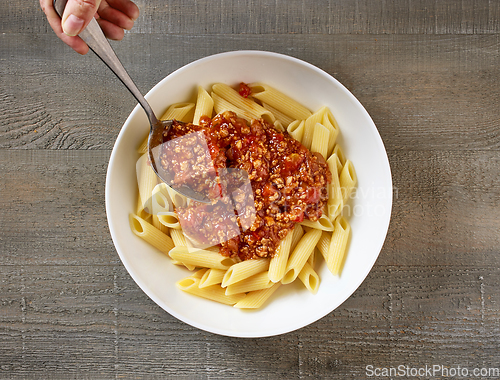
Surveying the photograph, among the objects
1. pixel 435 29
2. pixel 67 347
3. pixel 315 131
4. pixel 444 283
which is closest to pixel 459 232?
pixel 444 283

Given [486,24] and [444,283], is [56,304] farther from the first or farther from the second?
[486,24]

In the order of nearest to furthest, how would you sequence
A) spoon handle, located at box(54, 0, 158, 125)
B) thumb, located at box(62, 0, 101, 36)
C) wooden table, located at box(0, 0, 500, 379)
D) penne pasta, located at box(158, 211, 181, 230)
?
thumb, located at box(62, 0, 101, 36)
spoon handle, located at box(54, 0, 158, 125)
penne pasta, located at box(158, 211, 181, 230)
wooden table, located at box(0, 0, 500, 379)

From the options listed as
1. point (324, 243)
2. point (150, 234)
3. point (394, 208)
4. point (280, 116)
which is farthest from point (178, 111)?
point (394, 208)

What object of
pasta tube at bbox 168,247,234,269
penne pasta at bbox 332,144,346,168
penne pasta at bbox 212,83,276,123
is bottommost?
pasta tube at bbox 168,247,234,269

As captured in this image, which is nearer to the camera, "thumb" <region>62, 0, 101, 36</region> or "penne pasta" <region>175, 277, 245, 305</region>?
"thumb" <region>62, 0, 101, 36</region>

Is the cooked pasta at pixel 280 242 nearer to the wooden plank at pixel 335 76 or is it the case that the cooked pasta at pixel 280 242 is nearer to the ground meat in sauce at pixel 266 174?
the ground meat in sauce at pixel 266 174

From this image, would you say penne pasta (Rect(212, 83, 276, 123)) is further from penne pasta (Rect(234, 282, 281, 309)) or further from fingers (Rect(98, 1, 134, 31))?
penne pasta (Rect(234, 282, 281, 309))

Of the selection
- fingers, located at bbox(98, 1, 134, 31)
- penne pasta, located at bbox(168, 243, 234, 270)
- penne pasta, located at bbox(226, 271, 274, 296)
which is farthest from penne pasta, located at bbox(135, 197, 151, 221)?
fingers, located at bbox(98, 1, 134, 31)
